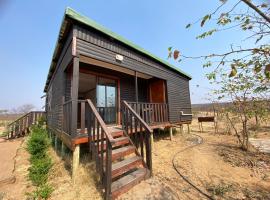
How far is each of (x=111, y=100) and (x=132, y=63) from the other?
7.30ft

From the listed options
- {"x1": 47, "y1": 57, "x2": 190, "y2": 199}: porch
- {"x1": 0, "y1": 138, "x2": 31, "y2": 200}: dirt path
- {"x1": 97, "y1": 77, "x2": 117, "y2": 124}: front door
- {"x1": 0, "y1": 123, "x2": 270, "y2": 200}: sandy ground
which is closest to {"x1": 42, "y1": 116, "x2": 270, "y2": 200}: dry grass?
{"x1": 0, "y1": 123, "x2": 270, "y2": 200}: sandy ground

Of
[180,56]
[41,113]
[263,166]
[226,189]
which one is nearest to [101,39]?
[180,56]

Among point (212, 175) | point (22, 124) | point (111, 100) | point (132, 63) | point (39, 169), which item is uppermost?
point (132, 63)

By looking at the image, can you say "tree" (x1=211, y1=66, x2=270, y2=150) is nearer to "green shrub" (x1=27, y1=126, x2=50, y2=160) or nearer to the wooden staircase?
the wooden staircase

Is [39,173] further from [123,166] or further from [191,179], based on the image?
[191,179]

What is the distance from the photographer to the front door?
666cm

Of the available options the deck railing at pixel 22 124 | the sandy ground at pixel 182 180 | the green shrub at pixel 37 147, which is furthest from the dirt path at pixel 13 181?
the deck railing at pixel 22 124

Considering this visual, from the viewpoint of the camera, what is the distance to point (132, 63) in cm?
603

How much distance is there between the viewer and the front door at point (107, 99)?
21.9ft

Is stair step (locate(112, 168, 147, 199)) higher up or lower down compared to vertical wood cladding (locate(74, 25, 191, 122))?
lower down

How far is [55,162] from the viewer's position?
4793mm

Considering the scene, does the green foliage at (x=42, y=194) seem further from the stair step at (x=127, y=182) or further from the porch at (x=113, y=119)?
the stair step at (x=127, y=182)

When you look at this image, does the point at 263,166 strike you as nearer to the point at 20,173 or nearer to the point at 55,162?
the point at 55,162

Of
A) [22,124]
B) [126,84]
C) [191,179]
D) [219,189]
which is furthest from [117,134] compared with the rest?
[22,124]
